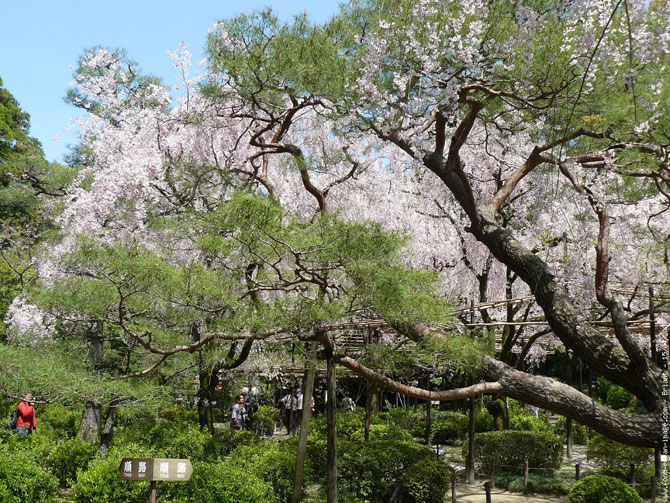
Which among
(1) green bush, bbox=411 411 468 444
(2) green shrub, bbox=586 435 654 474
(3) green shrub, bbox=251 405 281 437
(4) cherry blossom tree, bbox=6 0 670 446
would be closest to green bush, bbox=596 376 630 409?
(1) green bush, bbox=411 411 468 444

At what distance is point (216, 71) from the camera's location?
7379 millimetres

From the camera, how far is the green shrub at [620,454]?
361 inches

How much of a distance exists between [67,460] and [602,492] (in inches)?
301

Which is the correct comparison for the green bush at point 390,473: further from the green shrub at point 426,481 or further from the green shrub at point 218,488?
the green shrub at point 218,488

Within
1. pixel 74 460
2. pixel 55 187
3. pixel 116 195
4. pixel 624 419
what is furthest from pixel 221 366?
pixel 55 187

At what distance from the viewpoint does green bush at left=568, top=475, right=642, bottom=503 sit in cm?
714

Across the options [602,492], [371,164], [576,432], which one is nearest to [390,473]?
[602,492]

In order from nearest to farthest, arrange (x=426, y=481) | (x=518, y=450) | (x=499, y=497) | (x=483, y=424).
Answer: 1. (x=426, y=481)
2. (x=499, y=497)
3. (x=518, y=450)
4. (x=483, y=424)

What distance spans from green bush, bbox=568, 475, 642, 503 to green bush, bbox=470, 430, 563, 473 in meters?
2.65

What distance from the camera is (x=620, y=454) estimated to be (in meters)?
9.34

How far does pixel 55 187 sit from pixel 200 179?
983cm

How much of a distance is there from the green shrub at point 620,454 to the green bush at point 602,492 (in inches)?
85.5

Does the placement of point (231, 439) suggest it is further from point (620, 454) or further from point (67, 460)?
point (620, 454)

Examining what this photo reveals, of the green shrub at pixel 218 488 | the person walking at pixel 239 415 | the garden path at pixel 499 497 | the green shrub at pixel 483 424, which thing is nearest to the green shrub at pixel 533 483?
the garden path at pixel 499 497
